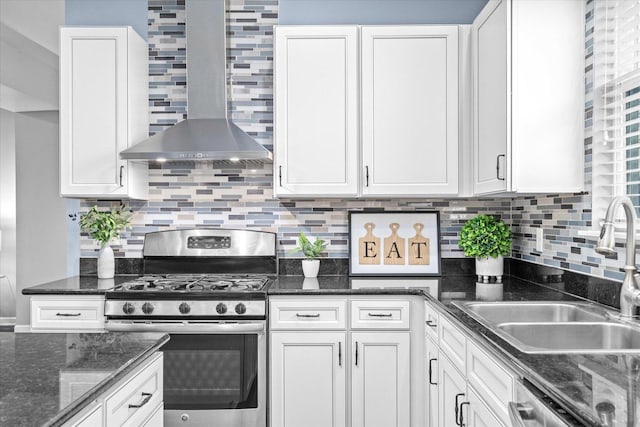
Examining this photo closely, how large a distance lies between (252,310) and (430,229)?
1.27m

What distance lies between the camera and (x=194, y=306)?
8.34 feet

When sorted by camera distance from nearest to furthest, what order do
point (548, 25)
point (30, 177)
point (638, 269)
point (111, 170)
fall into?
point (638, 269), point (548, 25), point (111, 170), point (30, 177)

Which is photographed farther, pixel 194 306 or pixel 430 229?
pixel 430 229

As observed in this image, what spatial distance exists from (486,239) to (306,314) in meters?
1.08

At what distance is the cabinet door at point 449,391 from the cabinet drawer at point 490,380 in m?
0.14

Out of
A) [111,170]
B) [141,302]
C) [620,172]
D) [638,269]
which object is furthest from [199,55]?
[638,269]

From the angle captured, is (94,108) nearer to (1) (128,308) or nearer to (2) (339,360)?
(1) (128,308)

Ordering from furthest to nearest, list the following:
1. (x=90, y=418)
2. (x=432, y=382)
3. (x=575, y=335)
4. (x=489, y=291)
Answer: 1. (x=489, y=291)
2. (x=432, y=382)
3. (x=575, y=335)
4. (x=90, y=418)

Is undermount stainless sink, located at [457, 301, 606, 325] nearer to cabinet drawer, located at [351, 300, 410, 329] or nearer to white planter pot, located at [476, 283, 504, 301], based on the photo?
white planter pot, located at [476, 283, 504, 301]

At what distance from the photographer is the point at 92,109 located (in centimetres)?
290

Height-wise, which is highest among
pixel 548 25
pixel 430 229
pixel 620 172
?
pixel 548 25

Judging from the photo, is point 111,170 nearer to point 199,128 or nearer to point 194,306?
point 199,128

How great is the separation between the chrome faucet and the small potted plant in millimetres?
1619

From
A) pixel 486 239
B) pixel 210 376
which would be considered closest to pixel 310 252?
Result: pixel 210 376
